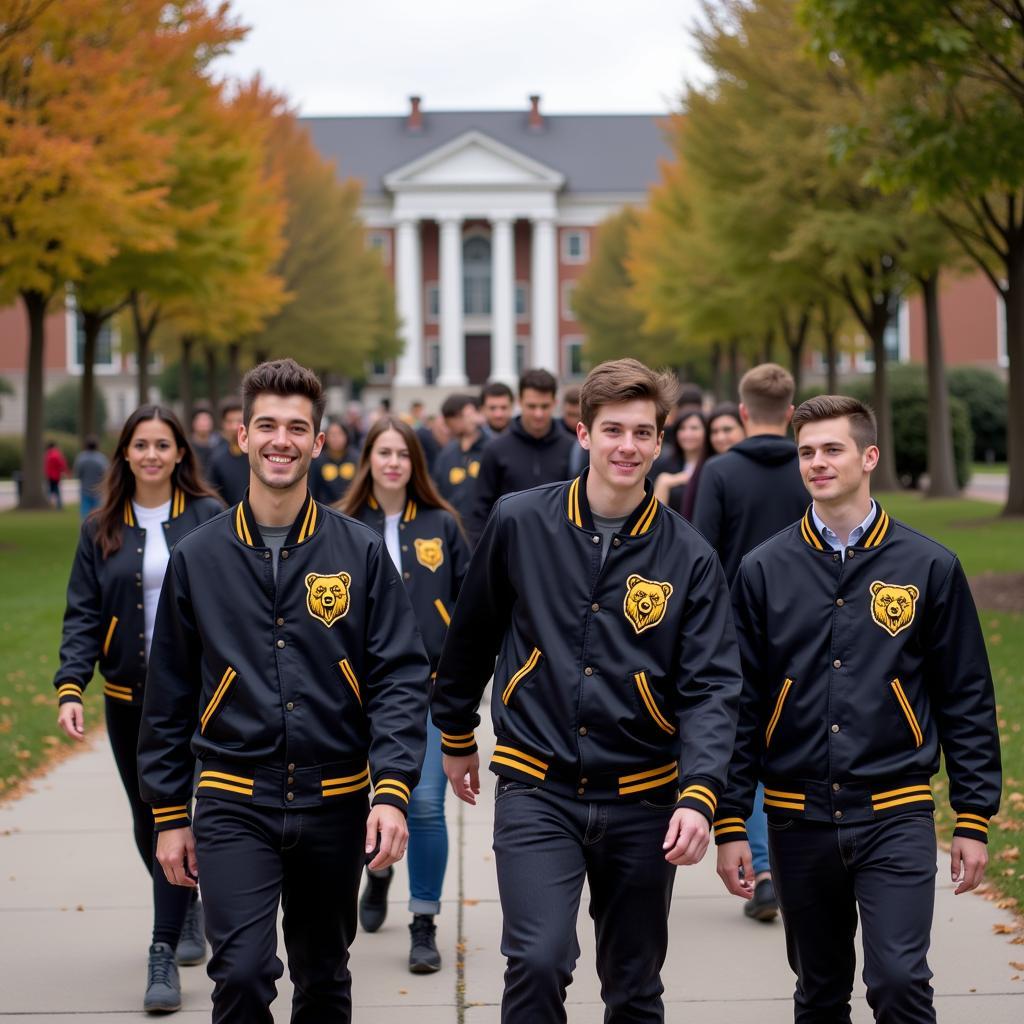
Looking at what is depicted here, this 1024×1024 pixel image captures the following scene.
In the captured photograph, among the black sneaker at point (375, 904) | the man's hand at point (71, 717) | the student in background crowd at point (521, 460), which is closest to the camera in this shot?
the man's hand at point (71, 717)

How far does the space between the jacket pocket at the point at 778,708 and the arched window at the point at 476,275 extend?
3673 inches

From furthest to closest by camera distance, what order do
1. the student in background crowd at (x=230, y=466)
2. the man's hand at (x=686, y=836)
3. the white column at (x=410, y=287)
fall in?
1. the white column at (x=410, y=287)
2. the student in background crowd at (x=230, y=466)
3. the man's hand at (x=686, y=836)

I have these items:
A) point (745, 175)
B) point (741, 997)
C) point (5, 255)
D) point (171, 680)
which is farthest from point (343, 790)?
point (745, 175)

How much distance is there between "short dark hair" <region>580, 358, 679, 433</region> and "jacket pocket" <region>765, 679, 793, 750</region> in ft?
2.41

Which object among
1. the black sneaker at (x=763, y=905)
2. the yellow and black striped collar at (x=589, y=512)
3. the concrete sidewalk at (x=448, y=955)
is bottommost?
the concrete sidewalk at (x=448, y=955)

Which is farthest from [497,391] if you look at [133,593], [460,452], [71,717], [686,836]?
[686,836]

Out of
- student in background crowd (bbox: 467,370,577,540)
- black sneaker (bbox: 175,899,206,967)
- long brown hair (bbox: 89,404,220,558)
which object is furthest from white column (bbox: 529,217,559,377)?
black sneaker (bbox: 175,899,206,967)

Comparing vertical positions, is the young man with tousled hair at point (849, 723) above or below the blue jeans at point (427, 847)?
above

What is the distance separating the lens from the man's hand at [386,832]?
12.4 feet

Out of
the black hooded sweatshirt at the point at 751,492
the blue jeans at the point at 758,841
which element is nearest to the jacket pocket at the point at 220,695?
the black hooded sweatshirt at the point at 751,492

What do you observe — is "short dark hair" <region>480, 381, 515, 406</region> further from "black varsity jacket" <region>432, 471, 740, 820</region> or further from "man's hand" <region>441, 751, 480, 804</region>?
"black varsity jacket" <region>432, 471, 740, 820</region>

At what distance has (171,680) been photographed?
4027 millimetres

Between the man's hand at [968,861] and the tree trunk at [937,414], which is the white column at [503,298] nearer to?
the tree trunk at [937,414]

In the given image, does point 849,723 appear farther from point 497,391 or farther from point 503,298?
point 503,298
